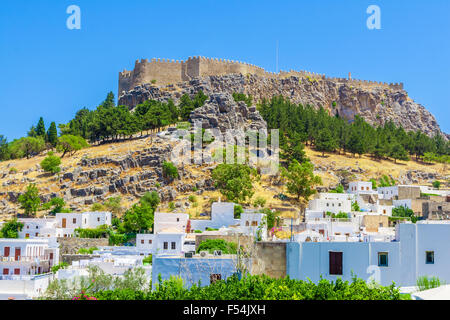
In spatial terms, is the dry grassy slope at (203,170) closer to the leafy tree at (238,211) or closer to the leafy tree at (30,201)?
the leafy tree at (30,201)

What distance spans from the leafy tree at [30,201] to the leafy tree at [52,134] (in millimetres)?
19225

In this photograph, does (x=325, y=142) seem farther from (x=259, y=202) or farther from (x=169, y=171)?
(x=169, y=171)

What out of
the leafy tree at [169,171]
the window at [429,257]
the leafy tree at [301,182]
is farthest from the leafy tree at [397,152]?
the window at [429,257]

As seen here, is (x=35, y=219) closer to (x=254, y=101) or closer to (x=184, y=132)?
(x=184, y=132)

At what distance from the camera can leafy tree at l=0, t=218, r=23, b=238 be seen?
44312 mm

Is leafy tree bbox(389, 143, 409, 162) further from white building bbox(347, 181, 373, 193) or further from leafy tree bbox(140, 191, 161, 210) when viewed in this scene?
leafy tree bbox(140, 191, 161, 210)

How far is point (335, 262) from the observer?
1728 cm

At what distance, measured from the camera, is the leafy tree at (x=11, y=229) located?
145 feet

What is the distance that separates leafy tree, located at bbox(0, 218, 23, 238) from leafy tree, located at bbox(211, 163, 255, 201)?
17.3 m
